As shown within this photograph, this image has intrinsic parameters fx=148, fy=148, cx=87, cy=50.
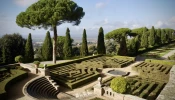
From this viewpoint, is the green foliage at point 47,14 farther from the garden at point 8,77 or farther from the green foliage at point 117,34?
the green foliage at point 117,34

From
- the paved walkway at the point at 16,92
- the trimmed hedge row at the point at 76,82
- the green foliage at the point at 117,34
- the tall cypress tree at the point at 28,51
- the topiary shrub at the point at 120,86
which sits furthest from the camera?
the green foliage at the point at 117,34

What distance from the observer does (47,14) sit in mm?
22203

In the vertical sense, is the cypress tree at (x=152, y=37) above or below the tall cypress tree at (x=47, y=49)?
above

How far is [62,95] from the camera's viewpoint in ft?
46.4

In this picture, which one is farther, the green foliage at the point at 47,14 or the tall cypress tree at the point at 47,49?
the tall cypress tree at the point at 47,49

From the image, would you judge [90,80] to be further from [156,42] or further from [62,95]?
[156,42]

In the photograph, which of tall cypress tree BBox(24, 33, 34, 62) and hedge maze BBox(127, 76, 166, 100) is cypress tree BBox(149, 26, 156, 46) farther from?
tall cypress tree BBox(24, 33, 34, 62)

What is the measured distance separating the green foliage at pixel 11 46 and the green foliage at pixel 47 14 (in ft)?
20.3

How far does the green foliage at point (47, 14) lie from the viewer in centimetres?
2216

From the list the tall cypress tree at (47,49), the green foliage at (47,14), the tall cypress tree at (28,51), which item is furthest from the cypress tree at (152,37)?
the tall cypress tree at (28,51)

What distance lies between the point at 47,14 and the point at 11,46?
1139 centimetres

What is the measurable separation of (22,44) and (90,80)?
62.4 feet

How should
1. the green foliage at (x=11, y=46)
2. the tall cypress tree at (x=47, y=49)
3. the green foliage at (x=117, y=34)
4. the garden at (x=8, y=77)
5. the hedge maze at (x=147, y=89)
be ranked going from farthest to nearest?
the green foliage at (x=117, y=34) < the tall cypress tree at (x=47, y=49) < the green foliage at (x=11, y=46) < the hedge maze at (x=147, y=89) < the garden at (x=8, y=77)

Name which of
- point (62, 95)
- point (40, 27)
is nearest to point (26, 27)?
point (40, 27)
